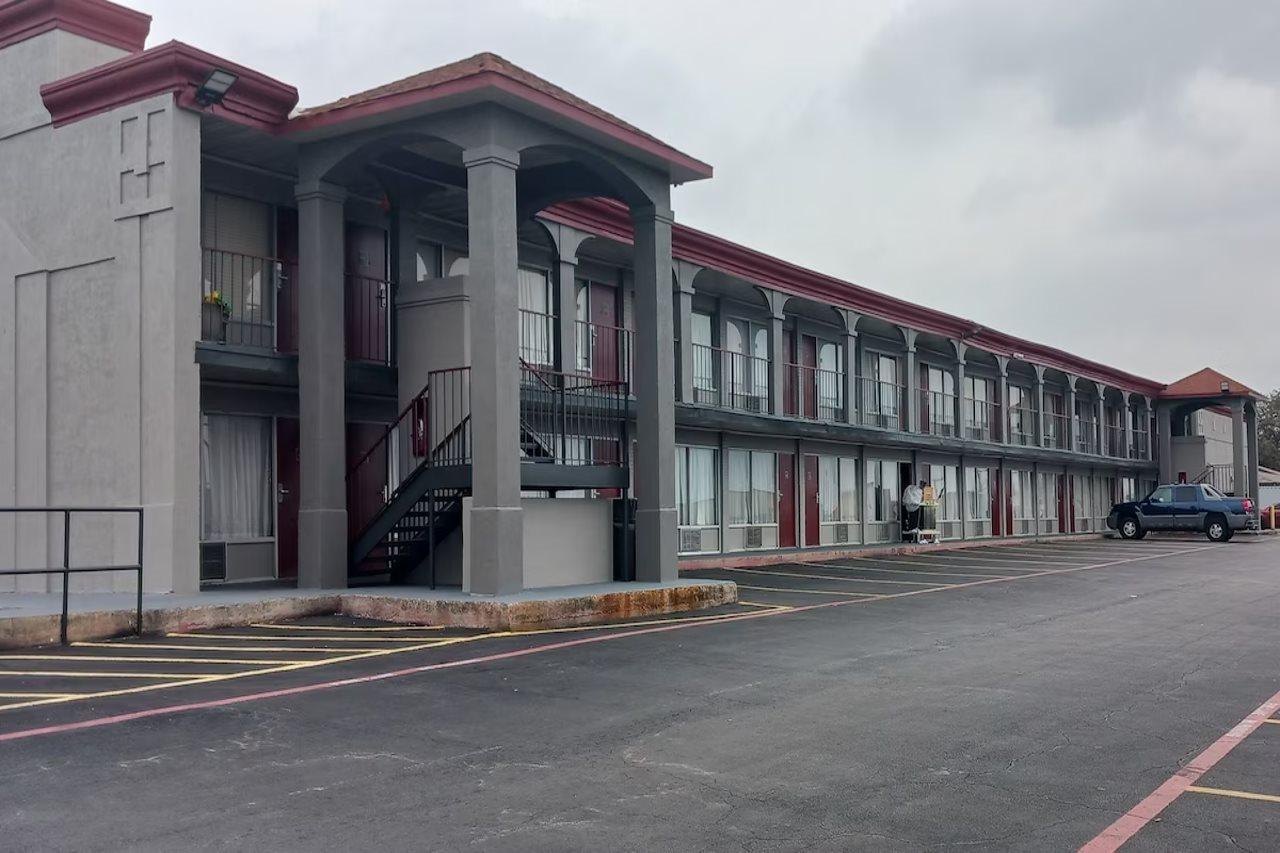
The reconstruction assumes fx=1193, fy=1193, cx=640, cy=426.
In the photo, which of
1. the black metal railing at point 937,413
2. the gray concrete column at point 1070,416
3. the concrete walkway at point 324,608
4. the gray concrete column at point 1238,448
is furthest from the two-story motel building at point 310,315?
the gray concrete column at point 1238,448

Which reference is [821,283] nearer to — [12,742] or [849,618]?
[849,618]

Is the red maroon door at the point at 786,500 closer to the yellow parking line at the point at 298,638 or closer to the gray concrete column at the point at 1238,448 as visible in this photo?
the yellow parking line at the point at 298,638

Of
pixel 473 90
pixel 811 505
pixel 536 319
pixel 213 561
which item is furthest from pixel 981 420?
pixel 473 90

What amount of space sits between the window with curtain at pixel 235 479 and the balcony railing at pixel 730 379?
982 cm

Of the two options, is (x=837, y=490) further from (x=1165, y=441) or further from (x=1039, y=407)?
(x=1165, y=441)

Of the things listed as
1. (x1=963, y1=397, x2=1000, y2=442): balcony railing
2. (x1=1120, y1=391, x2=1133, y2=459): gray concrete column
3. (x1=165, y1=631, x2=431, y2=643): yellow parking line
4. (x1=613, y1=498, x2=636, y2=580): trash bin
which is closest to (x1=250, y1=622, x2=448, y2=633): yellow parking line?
(x1=165, y1=631, x2=431, y2=643): yellow parking line

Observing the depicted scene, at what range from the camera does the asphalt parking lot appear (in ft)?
18.1

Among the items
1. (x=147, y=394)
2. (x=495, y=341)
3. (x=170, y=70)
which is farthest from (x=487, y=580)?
(x=170, y=70)

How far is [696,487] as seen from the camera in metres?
24.0

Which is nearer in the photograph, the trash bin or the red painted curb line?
the red painted curb line

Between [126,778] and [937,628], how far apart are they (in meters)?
9.22

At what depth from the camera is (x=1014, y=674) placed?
9.93 metres

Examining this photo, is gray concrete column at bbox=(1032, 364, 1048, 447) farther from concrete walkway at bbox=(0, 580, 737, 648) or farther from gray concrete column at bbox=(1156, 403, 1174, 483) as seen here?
concrete walkway at bbox=(0, 580, 737, 648)

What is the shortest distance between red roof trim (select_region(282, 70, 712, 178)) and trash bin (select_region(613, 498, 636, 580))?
15.6 feet
